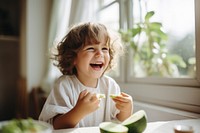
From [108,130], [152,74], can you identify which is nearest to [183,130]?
[108,130]

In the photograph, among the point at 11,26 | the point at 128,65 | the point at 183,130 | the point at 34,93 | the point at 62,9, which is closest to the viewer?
the point at 183,130

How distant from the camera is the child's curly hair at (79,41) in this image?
811 mm

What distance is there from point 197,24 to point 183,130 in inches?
18.6

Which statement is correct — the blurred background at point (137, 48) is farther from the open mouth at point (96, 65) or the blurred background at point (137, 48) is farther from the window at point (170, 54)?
the open mouth at point (96, 65)

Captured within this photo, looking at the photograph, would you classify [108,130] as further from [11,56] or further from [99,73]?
[11,56]

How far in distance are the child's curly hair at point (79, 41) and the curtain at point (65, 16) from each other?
1.98 ft

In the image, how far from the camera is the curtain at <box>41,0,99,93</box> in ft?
4.87

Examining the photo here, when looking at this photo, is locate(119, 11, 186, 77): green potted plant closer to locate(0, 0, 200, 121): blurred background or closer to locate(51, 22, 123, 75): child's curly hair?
locate(0, 0, 200, 121): blurred background

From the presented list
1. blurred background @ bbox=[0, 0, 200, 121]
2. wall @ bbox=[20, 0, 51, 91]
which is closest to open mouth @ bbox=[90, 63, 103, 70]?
blurred background @ bbox=[0, 0, 200, 121]

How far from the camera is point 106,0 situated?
1443 millimetres

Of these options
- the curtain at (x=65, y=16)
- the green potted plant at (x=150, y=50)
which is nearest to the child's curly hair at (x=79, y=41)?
the green potted plant at (x=150, y=50)

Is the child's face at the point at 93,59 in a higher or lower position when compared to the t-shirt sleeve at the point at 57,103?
higher

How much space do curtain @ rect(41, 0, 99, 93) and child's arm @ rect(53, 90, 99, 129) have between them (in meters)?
0.92

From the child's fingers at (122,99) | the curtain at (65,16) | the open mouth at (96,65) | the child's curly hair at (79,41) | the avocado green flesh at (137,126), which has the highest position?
the curtain at (65,16)
